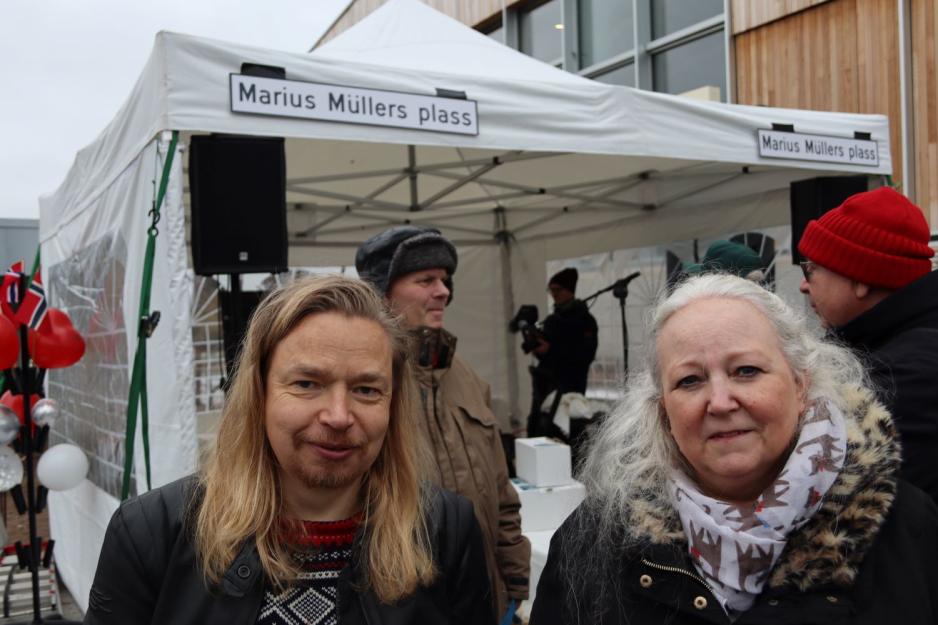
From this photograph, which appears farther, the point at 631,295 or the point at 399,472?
the point at 631,295

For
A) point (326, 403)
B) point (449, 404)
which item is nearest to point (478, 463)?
point (449, 404)

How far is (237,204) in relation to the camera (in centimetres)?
284

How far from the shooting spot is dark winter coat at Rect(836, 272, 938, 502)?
4.83 feet

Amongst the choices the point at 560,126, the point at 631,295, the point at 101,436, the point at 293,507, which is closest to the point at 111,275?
the point at 101,436

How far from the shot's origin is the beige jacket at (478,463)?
2080mm

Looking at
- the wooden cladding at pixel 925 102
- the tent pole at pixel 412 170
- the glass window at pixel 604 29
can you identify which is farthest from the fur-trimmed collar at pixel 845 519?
the glass window at pixel 604 29

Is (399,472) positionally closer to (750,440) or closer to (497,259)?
(750,440)

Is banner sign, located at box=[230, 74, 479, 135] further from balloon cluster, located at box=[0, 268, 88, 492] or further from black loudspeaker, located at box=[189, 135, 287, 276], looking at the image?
balloon cluster, located at box=[0, 268, 88, 492]

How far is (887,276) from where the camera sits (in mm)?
1891

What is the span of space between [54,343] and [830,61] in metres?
6.46

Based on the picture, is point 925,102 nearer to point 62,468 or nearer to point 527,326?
point 527,326

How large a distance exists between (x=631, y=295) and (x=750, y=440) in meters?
5.66

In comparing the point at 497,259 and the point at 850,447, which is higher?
the point at 497,259

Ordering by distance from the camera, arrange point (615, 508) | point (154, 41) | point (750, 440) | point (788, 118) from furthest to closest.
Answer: point (788, 118), point (154, 41), point (615, 508), point (750, 440)
